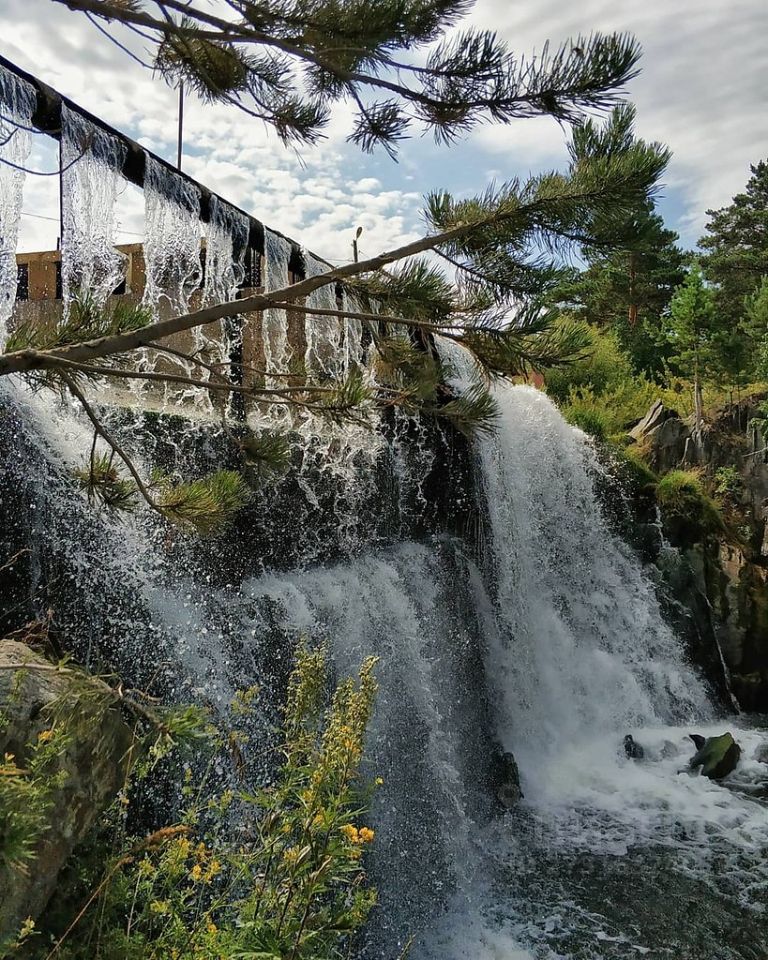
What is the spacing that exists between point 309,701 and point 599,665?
25.2 feet

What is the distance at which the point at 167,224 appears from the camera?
15.5ft

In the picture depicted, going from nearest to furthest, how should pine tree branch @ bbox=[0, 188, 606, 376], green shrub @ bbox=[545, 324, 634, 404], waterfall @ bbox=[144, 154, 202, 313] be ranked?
1. pine tree branch @ bbox=[0, 188, 606, 376]
2. waterfall @ bbox=[144, 154, 202, 313]
3. green shrub @ bbox=[545, 324, 634, 404]

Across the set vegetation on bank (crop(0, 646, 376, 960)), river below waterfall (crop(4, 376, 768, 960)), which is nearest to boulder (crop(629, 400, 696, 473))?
river below waterfall (crop(4, 376, 768, 960))

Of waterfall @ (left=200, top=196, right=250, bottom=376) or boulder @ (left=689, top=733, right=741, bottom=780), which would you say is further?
boulder @ (left=689, top=733, right=741, bottom=780)

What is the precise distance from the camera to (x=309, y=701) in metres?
2.65

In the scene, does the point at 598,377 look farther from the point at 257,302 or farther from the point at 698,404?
the point at 257,302

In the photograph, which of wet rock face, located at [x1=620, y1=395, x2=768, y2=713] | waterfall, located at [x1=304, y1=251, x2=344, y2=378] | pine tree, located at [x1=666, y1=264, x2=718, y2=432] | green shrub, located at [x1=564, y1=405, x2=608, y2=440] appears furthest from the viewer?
pine tree, located at [x1=666, y1=264, x2=718, y2=432]

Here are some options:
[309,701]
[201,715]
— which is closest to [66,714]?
[201,715]

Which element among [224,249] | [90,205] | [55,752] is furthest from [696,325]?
[55,752]

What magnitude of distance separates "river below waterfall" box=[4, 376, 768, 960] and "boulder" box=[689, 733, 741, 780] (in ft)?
0.53

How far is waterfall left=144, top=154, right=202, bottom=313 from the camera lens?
175 inches

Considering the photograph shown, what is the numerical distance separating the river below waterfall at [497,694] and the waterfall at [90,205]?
846mm

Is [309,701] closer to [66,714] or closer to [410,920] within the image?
[66,714]

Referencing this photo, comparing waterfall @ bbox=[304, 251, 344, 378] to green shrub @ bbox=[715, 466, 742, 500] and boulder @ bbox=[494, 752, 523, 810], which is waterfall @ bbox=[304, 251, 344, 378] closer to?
boulder @ bbox=[494, 752, 523, 810]
